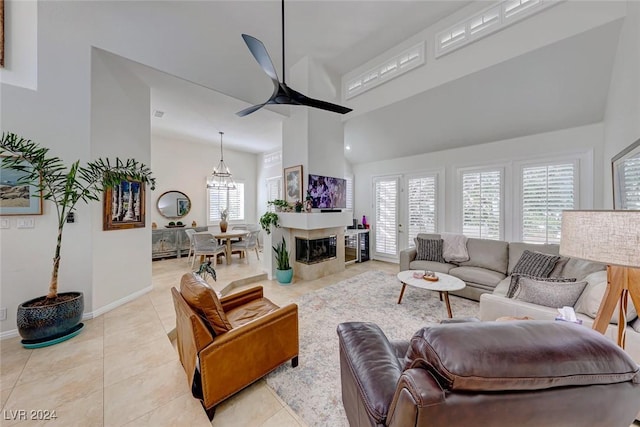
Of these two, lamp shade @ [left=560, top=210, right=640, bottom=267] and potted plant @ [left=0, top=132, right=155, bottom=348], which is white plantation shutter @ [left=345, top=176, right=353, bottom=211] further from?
lamp shade @ [left=560, top=210, right=640, bottom=267]

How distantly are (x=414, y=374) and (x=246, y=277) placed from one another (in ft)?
12.7

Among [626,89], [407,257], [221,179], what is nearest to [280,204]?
[407,257]

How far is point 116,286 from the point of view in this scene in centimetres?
296

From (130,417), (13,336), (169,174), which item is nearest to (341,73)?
(169,174)

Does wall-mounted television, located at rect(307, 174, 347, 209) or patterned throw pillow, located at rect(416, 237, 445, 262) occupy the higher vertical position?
wall-mounted television, located at rect(307, 174, 347, 209)

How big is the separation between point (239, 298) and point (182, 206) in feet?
15.9

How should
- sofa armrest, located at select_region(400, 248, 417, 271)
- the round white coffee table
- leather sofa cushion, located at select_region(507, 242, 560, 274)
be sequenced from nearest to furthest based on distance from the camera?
the round white coffee table < leather sofa cushion, located at select_region(507, 242, 560, 274) < sofa armrest, located at select_region(400, 248, 417, 271)

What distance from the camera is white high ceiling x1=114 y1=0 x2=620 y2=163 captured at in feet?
9.26

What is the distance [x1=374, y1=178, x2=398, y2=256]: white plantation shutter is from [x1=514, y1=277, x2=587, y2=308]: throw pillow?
350 cm

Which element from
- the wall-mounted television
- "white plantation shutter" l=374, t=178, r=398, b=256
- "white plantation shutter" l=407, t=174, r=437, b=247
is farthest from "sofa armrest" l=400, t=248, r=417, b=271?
the wall-mounted television

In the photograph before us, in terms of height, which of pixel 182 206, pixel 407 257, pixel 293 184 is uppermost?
pixel 293 184

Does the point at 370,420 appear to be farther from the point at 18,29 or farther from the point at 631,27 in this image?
the point at 18,29

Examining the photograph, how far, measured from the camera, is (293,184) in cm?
441

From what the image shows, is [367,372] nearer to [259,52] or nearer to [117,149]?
[259,52]
